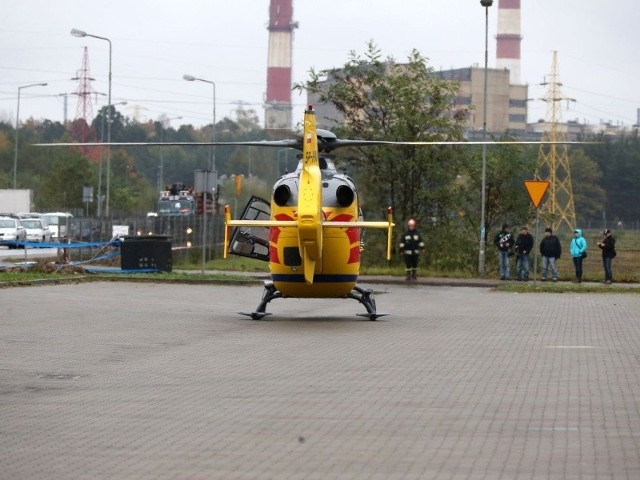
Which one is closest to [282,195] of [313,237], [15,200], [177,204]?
[313,237]

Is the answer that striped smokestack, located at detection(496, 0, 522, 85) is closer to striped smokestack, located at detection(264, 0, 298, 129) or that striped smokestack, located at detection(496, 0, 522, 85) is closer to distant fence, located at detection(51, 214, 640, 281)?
striped smokestack, located at detection(264, 0, 298, 129)

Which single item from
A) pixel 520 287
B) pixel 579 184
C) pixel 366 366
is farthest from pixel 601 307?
pixel 579 184

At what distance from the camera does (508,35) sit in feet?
570

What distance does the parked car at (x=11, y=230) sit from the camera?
2576 inches

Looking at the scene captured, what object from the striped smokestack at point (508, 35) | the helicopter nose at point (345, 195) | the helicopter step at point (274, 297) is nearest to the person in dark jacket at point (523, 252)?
the helicopter step at point (274, 297)

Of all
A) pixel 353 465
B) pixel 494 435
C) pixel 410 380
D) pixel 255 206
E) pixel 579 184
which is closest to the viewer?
pixel 353 465

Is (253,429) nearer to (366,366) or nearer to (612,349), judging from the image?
(366,366)

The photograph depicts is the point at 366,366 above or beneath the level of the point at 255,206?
beneath

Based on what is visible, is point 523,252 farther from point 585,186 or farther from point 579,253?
point 585,186

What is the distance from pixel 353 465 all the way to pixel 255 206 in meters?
20.0

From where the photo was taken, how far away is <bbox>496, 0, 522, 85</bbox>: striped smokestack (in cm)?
17125

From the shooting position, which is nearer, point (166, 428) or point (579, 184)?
point (166, 428)

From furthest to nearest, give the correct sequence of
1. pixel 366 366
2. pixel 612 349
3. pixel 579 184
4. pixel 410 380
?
pixel 579 184 < pixel 612 349 < pixel 366 366 < pixel 410 380

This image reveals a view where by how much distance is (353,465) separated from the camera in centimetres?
1038
